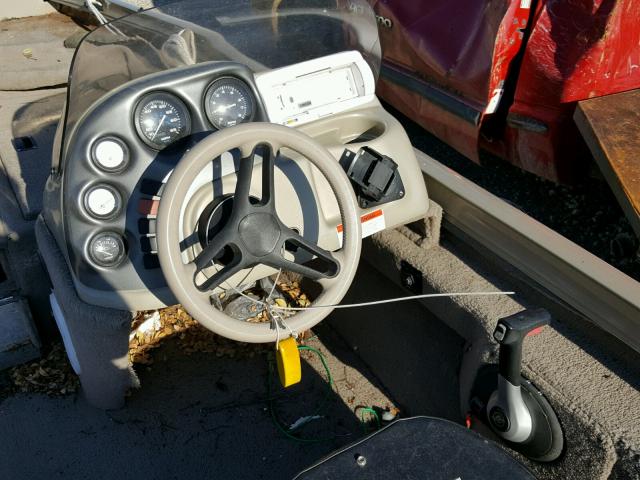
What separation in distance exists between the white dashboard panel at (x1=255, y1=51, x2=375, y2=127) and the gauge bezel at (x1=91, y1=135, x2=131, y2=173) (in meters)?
0.50

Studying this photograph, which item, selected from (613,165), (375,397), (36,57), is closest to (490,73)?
(613,165)

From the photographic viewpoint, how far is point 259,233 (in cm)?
182

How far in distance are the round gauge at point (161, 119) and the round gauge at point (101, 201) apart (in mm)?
196

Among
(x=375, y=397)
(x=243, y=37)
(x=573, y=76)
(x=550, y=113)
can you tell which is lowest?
(x=375, y=397)

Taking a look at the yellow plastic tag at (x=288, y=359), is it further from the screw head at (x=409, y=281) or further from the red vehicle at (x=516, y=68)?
the red vehicle at (x=516, y=68)

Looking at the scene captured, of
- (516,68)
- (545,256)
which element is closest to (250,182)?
(545,256)

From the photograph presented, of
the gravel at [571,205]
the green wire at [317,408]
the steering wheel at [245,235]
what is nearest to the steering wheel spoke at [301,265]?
the steering wheel at [245,235]

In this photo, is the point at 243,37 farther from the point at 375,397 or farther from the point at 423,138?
the point at 423,138

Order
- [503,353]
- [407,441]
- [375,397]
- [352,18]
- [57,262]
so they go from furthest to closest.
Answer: [375,397]
[352,18]
[57,262]
[503,353]
[407,441]

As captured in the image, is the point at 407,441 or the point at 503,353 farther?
the point at 503,353

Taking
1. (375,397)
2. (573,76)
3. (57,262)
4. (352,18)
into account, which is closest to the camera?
(57,262)

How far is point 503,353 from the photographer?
171cm

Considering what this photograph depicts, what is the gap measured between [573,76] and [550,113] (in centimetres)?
22

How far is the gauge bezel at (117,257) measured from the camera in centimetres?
202
